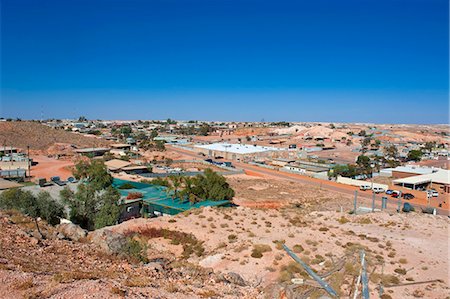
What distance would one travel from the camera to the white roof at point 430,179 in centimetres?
4551

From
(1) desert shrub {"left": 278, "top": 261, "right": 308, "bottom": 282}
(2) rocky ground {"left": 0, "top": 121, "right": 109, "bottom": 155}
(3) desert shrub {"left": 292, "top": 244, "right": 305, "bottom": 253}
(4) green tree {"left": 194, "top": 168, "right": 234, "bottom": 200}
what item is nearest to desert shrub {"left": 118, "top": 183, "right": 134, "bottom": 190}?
(4) green tree {"left": 194, "top": 168, "right": 234, "bottom": 200}

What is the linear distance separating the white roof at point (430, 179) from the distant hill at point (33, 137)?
6736cm

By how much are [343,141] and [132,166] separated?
92.4 meters

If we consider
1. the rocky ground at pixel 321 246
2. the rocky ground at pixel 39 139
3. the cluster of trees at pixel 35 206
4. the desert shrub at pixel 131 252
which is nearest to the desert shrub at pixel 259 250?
the rocky ground at pixel 321 246

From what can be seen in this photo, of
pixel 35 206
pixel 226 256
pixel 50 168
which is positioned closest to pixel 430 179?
pixel 226 256

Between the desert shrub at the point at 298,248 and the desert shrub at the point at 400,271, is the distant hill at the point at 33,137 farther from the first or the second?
the desert shrub at the point at 400,271

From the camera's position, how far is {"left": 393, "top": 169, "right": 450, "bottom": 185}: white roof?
149 feet

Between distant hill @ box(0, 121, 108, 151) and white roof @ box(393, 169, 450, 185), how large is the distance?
221ft

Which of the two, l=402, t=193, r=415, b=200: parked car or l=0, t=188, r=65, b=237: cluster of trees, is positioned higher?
l=0, t=188, r=65, b=237: cluster of trees

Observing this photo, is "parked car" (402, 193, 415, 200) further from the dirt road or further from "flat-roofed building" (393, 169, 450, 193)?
the dirt road

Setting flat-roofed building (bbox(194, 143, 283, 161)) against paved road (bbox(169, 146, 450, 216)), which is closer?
paved road (bbox(169, 146, 450, 216))

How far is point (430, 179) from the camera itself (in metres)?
47.1

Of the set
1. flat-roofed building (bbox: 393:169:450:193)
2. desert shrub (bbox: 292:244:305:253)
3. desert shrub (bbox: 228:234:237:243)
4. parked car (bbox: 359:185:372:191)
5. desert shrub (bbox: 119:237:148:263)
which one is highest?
desert shrub (bbox: 119:237:148:263)

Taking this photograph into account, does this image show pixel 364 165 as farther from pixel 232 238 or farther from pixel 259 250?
pixel 259 250
